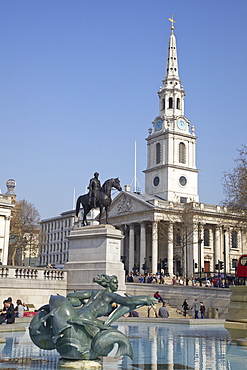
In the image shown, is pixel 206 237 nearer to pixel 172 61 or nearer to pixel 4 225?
pixel 4 225

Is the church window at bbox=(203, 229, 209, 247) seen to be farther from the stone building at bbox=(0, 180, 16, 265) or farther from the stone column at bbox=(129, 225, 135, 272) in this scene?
the stone building at bbox=(0, 180, 16, 265)

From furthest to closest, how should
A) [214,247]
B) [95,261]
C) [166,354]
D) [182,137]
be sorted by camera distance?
[182,137] < [214,247] < [95,261] < [166,354]

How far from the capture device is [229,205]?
3869 centimetres

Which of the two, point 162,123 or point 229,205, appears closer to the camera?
point 229,205

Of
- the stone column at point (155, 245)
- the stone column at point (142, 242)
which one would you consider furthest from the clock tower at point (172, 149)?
the stone column at point (155, 245)

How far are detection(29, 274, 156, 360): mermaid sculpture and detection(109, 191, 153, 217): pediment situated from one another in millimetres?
67891

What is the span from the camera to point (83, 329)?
8.42 metres

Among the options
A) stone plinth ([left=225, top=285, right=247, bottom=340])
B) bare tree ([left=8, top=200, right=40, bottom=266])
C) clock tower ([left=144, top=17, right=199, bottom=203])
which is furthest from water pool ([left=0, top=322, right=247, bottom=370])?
clock tower ([left=144, top=17, right=199, bottom=203])

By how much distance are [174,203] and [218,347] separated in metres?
65.6

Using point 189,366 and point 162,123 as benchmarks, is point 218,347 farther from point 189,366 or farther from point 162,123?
point 162,123

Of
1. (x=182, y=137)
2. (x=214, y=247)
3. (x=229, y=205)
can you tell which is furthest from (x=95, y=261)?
(x=182, y=137)

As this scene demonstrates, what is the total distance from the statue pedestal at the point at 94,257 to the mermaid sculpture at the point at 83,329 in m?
18.4

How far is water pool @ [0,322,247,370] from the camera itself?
922 cm

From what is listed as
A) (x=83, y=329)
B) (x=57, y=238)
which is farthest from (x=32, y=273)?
(x=57, y=238)
